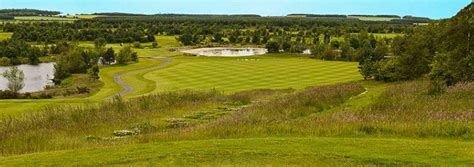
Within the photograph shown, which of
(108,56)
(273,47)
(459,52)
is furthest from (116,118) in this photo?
(273,47)

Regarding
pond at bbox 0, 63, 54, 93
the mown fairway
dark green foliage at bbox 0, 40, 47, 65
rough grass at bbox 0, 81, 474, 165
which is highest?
rough grass at bbox 0, 81, 474, 165

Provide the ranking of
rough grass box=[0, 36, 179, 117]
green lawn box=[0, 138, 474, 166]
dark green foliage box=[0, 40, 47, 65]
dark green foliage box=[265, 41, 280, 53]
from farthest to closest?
dark green foliage box=[265, 41, 280, 53], dark green foliage box=[0, 40, 47, 65], rough grass box=[0, 36, 179, 117], green lawn box=[0, 138, 474, 166]

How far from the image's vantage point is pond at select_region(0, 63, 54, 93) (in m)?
93.2

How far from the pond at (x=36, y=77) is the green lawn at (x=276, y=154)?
80.9m

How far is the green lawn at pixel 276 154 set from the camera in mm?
11727

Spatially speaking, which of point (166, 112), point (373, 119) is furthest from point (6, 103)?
point (373, 119)

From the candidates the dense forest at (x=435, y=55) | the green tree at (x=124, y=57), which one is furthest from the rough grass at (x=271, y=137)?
the green tree at (x=124, y=57)

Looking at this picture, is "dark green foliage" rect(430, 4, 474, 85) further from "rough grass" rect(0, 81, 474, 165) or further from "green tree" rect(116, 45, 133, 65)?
"green tree" rect(116, 45, 133, 65)

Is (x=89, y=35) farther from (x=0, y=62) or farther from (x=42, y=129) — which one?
(x=42, y=129)

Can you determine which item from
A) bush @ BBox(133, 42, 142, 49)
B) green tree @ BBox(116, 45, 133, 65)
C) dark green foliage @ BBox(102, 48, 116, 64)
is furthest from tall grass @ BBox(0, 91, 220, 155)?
bush @ BBox(133, 42, 142, 49)

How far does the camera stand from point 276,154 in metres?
12.5

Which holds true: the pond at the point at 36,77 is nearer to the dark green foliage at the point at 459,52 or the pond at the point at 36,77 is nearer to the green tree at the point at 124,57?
the green tree at the point at 124,57

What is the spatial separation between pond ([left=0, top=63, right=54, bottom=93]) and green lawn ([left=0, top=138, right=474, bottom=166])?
80.9 metres

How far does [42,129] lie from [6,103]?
3132cm
